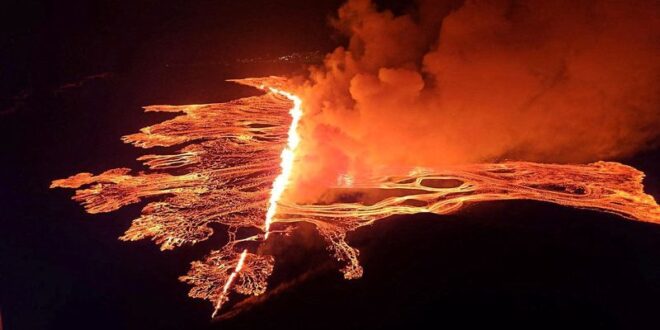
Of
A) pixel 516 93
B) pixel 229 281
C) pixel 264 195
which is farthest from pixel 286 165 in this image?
pixel 516 93

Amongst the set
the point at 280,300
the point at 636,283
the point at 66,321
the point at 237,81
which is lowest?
the point at 66,321

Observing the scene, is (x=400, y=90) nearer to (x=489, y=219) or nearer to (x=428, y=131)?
(x=428, y=131)

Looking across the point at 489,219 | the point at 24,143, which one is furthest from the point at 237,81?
the point at 489,219

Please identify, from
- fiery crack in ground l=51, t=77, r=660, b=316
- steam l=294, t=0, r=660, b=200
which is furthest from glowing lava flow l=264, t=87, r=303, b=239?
steam l=294, t=0, r=660, b=200

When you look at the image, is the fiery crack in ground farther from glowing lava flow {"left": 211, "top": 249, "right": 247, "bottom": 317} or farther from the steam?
the steam

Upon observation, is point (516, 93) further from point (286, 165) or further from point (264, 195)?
point (264, 195)
